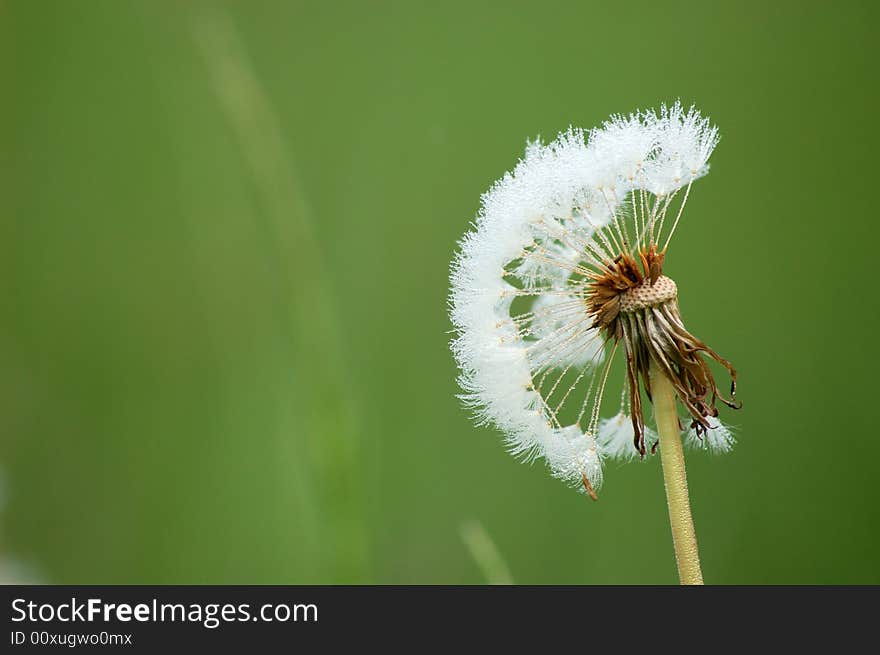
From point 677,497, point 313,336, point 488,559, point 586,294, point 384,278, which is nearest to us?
point 677,497

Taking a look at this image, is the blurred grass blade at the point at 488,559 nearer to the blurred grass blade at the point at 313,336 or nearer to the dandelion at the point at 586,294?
the dandelion at the point at 586,294

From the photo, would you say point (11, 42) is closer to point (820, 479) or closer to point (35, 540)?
point (35, 540)

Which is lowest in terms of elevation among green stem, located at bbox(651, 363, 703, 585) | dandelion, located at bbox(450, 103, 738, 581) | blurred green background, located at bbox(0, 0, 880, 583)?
green stem, located at bbox(651, 363, 703, 585)

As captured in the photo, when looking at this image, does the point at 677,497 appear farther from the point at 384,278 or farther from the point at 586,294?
the point at 384,278

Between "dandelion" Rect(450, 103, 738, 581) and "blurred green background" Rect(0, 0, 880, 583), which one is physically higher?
"blurred green background" Rect(0, 0, 880, 583)

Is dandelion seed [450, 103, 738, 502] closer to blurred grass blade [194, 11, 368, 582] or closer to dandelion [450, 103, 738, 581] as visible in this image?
dandelion [450, 103, 738, 581]

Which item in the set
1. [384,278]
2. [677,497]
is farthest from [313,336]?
[384,278]

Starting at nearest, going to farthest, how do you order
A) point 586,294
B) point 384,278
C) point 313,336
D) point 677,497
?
point 677,497
point 586,294
point 313,336
point 384,278

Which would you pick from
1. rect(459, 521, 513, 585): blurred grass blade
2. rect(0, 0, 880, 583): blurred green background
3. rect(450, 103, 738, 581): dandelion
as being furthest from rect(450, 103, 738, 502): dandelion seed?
rect(0, 0, 880, 583): blurred green background

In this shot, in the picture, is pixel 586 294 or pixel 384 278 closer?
pixel 586 294
